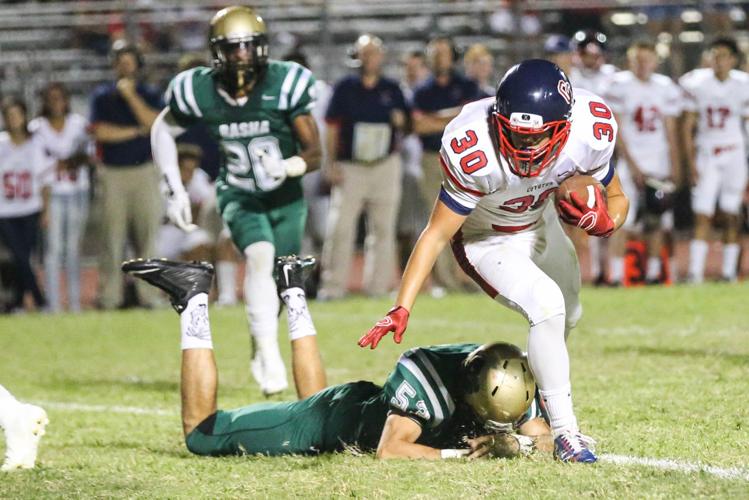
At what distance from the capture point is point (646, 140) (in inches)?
474

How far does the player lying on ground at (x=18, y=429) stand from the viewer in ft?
16.6

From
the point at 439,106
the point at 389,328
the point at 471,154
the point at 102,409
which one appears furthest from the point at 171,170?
the point at 439,106

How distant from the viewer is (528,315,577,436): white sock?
4.71 metres

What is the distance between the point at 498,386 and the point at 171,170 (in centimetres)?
293

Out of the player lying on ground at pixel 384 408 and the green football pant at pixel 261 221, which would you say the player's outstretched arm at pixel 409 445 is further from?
the green football pant at pixel 261 221

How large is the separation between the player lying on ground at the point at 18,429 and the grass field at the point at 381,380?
115mm

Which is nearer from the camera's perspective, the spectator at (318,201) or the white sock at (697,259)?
the white sock at (697,259)

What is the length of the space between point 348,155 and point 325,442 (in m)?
6.53

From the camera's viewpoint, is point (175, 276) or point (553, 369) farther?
point (175, 276)

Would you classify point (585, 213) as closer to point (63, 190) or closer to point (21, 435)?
point (21, 435)

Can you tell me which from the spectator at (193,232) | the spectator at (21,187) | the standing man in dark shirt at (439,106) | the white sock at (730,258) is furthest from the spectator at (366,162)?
the white sock at (730,258)

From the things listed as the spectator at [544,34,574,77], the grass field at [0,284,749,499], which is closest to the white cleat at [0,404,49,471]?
the grass field at [0,284,749,499]

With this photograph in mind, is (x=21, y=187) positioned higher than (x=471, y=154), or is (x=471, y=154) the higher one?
(x=471, y=154)

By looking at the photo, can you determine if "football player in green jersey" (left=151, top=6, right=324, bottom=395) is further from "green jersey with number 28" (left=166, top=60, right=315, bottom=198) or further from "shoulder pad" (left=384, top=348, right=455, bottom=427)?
"shoulder pad" (left=384, top=348, right=455, bottom=427)
